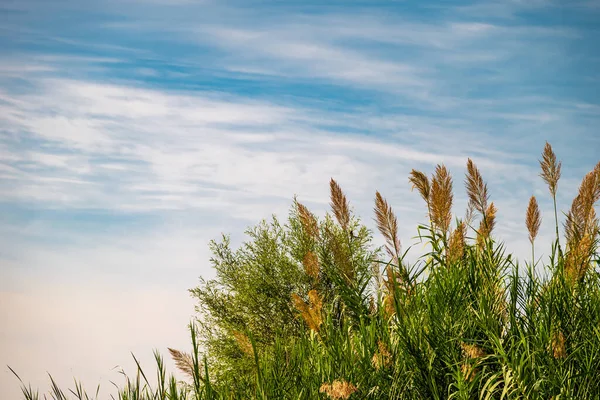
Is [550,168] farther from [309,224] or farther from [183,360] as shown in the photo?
[183,360]

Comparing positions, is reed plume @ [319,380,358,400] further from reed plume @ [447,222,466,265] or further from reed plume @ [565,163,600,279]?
reed plume @ [565,163,600,279]

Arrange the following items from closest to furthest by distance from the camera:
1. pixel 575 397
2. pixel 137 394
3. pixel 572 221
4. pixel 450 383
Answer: pixel 575 397 → pixel 450 383 → pixel 137 394 → pixel 572 221

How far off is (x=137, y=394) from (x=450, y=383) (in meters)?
2.20

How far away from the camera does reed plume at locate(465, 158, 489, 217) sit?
16.4ft

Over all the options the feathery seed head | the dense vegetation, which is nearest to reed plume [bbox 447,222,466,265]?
the dense vegetation

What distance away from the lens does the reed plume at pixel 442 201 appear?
183 inches

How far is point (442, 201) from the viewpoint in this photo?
4652 millimetres

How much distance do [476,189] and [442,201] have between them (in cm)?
51

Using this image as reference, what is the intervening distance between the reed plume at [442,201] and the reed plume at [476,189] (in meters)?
0.28

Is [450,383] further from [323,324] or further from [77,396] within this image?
[77,396]

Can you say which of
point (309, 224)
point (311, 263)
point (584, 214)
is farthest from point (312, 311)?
point (584, 214)

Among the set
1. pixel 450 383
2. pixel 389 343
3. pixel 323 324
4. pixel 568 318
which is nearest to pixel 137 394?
pixel 323 324

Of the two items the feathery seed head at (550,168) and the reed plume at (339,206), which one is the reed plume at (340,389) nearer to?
the reed plume at (339,206)

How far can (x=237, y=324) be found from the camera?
22.0 m
